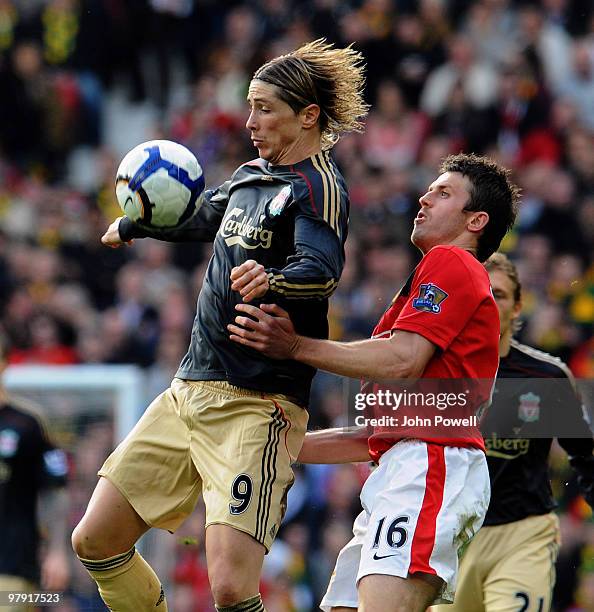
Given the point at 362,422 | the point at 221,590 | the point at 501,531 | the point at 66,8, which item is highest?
the point at 66,8

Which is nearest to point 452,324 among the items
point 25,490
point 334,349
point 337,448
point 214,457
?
point 334,349

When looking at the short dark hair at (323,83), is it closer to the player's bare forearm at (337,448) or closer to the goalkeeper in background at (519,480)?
the player's bare forearm at (337,448)

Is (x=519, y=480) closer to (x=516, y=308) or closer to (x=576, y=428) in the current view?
(x=576, y=428)

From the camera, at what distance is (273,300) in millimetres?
5016

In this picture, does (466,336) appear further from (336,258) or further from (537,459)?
(537,459)

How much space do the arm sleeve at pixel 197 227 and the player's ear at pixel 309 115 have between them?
0.42 m

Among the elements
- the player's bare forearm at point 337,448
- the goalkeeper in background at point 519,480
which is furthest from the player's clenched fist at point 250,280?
the goalkeeper in background at point 519,480

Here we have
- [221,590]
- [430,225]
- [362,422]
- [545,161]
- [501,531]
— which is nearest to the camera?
[221,590]

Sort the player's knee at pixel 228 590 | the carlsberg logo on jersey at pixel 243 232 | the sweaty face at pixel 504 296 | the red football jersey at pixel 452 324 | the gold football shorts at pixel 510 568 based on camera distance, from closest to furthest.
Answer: the player's knee at pixel 228 590
the red football jersey at pixel 452 324
the carlsberg logo on jersey at pixel 243 232
the gold football shorts at pixel 510 568
the sweaty face at pixel 504 296

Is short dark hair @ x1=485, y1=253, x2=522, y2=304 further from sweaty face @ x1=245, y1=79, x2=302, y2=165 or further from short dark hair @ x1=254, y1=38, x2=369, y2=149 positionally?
sweaty face @ x1=245, y1=79, x2=302, y2=165

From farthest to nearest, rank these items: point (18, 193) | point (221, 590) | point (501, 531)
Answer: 1. point (18, 193)
2. point (501, 531)
3. point (221, 590)

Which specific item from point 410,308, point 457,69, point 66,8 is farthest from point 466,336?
point 66,8

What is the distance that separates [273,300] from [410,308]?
515mm

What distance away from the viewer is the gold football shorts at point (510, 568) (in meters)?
6.36
